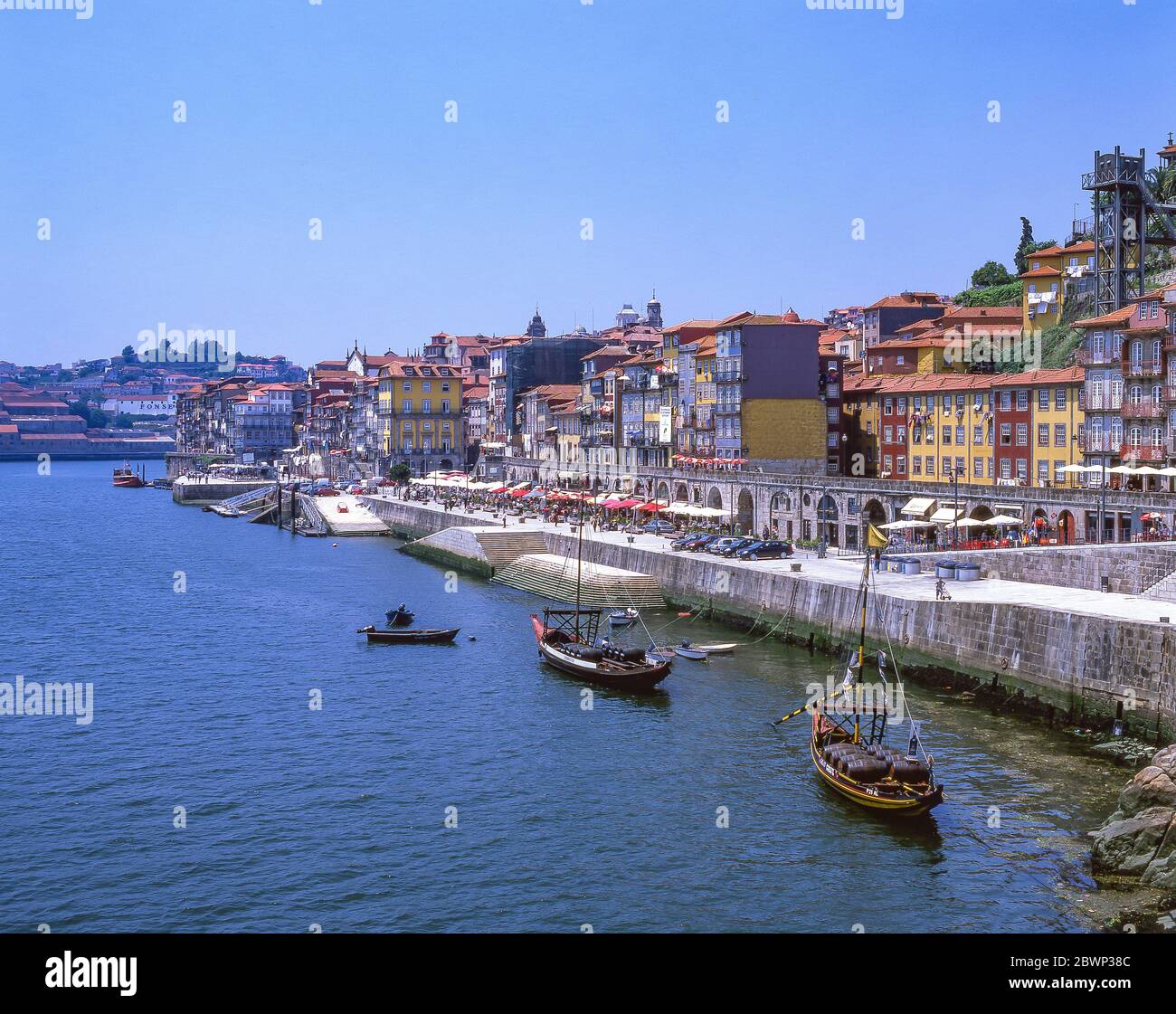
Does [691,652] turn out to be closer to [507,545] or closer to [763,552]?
[763,552]

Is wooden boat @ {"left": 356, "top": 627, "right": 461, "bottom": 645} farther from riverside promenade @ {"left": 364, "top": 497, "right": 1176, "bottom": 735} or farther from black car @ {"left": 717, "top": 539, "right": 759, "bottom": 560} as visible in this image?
black car @ {"left": 717, "top": 539, "right": 759, "bottom": 560}

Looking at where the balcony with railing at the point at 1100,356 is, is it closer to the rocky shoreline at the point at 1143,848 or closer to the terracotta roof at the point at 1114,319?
the terracotta roof at the point at 1114,319

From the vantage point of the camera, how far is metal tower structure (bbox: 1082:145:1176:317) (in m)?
93.2

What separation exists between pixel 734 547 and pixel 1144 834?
4939 centimetres

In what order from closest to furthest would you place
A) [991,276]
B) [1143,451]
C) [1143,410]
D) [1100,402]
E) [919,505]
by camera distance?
1. [1143,410]
2. [1143,451]
3. [1100,402]
4. [919,505]
5. [991,276]

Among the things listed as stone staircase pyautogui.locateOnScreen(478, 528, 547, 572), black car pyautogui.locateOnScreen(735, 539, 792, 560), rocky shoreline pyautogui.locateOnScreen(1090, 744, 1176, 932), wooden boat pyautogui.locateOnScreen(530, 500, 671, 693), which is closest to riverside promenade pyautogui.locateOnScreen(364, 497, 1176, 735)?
black car pyautogui.locateOnScreen(735, 539, 792, 560)

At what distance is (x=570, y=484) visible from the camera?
143375 mm

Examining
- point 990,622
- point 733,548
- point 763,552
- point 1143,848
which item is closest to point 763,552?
point 763,552

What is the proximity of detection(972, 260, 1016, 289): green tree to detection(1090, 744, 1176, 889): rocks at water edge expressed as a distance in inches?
5326

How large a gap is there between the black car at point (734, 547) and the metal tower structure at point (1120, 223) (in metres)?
33.6

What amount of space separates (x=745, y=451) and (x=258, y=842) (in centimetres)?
7873

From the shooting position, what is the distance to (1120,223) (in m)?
93.6

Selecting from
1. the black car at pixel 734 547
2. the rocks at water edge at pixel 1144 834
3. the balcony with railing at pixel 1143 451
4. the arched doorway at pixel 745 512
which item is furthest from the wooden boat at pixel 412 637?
the balcony with railing at pixel 1143 451
